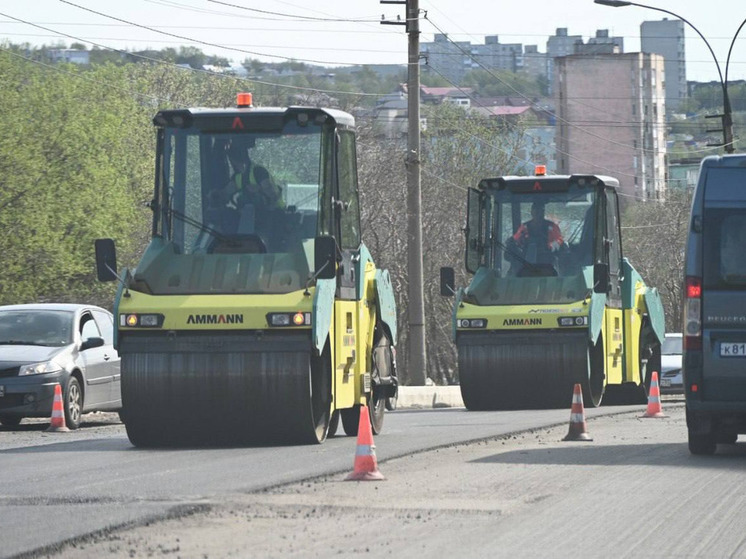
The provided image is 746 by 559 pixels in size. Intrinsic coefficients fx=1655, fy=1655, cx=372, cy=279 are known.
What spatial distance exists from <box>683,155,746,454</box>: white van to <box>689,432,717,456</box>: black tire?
0.23m

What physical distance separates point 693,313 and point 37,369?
8.77 meters

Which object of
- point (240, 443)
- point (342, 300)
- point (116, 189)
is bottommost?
point (240, 443)

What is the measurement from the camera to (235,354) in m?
14.9

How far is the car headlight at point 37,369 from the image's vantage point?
769 inches

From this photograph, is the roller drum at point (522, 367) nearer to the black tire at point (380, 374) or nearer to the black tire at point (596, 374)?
A: the black tire at point (596, 374)

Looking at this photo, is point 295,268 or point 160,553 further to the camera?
point 295,268

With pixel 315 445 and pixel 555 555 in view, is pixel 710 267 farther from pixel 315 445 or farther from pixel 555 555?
pixel 555 555

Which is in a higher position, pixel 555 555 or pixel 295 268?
pixel 295 268

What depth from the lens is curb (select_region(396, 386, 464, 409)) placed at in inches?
1139

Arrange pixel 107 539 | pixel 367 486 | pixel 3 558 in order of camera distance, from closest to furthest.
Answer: pixel 3 558
pixel 107 539
pixel 367 486

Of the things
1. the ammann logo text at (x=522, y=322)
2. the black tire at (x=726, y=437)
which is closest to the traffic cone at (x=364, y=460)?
the black tire at (x=726, y=437)

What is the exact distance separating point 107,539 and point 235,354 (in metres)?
5.82

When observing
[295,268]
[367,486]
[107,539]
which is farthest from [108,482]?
[295,268]

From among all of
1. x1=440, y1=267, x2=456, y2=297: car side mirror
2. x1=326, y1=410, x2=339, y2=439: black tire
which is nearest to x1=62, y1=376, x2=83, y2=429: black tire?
x1=326, y1=410, x2=339, y2=439: black tire
